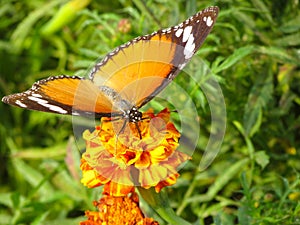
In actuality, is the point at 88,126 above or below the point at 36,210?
above

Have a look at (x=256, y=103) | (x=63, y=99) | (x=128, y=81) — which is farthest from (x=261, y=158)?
(x=63, y=99)

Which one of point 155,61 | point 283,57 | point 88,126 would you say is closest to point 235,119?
point 283,57

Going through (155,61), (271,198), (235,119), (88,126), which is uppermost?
(155,61)

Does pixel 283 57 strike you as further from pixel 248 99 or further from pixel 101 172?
pixel 101 172

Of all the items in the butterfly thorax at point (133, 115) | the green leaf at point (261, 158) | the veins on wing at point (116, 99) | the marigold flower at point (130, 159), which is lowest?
the green leaf at point (261, 158)

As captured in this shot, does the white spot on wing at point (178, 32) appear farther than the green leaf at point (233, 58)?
No

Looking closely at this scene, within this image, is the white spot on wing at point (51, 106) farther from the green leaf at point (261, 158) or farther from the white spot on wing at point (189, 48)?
the green leaf at point (261, 158)

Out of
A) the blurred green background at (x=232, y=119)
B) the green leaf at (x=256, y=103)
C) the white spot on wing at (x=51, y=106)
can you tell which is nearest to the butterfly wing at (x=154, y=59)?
the white spot on wing at (x=51, y=106)
